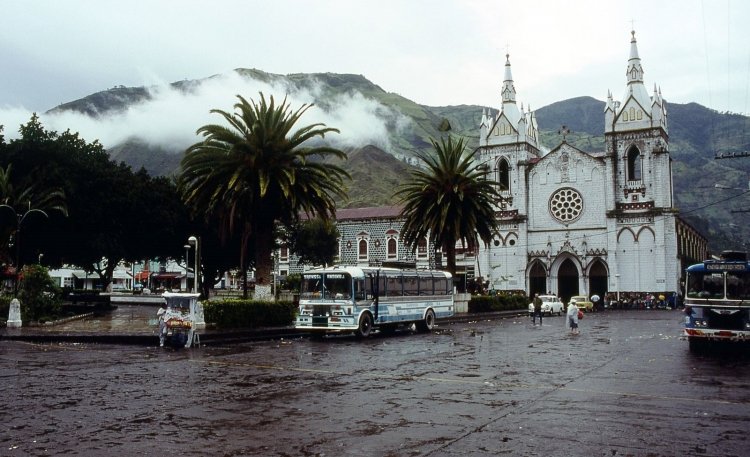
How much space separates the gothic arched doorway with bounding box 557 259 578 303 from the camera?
6856 centimetres

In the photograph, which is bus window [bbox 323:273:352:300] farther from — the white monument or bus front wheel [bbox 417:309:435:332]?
the white monument

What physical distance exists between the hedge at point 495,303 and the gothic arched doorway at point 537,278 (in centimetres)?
1103

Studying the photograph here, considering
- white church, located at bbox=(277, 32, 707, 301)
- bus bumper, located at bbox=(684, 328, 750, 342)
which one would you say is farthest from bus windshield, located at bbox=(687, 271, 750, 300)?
white church, located at bbox=(277, 32, 707, 301)

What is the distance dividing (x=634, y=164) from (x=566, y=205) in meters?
7.82

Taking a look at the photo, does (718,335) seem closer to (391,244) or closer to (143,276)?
(391,244)

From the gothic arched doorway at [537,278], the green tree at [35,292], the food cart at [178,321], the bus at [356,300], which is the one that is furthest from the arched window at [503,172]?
the food cart at [178,321]

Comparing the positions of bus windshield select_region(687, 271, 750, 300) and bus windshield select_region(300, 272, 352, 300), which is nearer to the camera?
Answer: bus windshield select_region(687, 271, 750, 300)

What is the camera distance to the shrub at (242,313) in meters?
25.8

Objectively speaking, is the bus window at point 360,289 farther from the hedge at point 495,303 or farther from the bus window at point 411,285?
the hedge at point 495,303

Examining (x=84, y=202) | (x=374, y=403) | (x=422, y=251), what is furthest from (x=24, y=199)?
(x=422, y=251)

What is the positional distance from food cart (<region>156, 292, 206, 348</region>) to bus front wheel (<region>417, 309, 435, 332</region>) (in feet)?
40.0

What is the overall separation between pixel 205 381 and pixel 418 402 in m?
4.88

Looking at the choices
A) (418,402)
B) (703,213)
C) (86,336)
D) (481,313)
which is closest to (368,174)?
(703,213)

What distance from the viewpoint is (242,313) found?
26.2m
